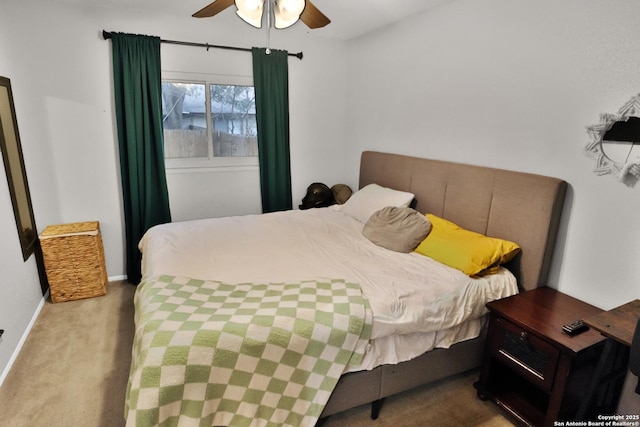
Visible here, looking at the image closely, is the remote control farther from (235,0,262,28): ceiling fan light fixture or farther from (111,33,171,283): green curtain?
(111,33,171,283): green curtain

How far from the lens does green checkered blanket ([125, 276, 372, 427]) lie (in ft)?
4.62

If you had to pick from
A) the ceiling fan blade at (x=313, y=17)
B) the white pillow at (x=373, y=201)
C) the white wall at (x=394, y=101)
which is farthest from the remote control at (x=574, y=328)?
the ceiling fan blade at (x=313, y=17)

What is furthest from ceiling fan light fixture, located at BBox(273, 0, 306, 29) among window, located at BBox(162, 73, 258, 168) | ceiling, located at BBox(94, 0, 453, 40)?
window, located at BBox(162, 73, 258, 168)

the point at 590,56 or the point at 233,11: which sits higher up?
the point at 233,11

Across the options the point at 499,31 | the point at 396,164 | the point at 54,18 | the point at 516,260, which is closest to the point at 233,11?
the point at 54,18

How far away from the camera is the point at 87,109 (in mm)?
3139

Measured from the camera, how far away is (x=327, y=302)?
1.75 m

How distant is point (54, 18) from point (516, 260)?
13.0ft

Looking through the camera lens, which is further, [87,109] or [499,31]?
[87,109]

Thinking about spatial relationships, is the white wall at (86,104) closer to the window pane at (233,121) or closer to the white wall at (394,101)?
the white wall at (394,101)

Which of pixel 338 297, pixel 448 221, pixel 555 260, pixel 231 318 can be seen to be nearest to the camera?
pixel 231 318

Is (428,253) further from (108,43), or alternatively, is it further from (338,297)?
(108,43)

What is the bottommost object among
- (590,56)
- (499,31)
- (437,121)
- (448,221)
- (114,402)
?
(114,402)

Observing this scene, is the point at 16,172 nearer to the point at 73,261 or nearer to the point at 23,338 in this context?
the point at 73,261
